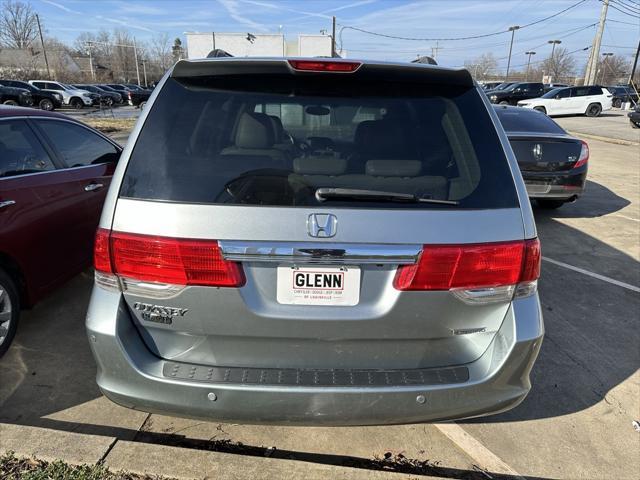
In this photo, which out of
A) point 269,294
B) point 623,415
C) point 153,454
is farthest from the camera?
point 623,415

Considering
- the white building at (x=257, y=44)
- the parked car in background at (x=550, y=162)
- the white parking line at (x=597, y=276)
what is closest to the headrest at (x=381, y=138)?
the white parking line at (x=597, y=276)

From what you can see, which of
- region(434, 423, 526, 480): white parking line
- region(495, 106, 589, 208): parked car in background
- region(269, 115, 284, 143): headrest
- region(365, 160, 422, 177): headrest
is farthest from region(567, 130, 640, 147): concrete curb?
region(269, 115, 284, 143): headrest

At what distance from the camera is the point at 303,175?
1841mm

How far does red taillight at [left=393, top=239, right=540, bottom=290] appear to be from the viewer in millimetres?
1775

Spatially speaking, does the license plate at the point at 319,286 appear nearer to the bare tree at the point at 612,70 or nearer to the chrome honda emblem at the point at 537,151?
the chrome honda emblem at the point at 537,151

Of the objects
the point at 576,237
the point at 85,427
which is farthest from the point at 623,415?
the point at 576,237

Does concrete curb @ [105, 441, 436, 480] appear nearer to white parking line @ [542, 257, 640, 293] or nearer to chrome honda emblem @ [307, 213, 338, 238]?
chrome honda emblem @ [307, 213, 338, 238]

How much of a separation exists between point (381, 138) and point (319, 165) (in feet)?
1.09

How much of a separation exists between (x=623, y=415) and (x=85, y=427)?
124 inches

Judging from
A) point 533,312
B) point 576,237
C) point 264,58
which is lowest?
point 576,237

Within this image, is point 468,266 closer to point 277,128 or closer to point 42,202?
point 277,128

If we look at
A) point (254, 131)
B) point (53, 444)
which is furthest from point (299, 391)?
point (53, 444)

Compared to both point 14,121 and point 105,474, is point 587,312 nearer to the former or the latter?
point 105,474

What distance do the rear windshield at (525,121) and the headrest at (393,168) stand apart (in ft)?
17.5
